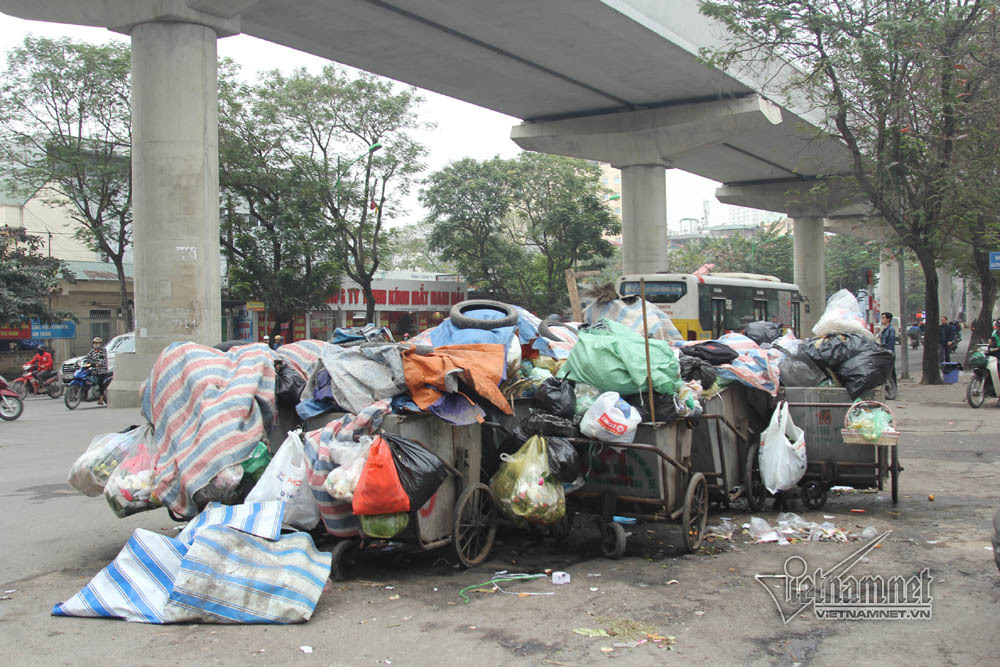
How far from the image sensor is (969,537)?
6.30 m

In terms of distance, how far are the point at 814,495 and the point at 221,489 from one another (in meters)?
5.11

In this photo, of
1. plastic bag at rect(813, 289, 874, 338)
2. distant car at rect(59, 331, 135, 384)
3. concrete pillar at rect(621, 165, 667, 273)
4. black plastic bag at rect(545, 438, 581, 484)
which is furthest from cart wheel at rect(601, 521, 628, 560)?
concrete pillar at rect(621, 165, 667, 273)

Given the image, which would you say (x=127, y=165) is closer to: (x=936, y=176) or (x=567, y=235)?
(x=567, y=235)

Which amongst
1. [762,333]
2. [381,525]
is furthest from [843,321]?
[381,525]

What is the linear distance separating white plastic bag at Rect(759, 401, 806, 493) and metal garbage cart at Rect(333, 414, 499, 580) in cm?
259

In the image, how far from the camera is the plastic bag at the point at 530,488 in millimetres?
5434

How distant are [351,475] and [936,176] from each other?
15393 millimetres

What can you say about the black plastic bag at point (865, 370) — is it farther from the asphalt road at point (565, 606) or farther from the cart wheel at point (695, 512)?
the cart wheel at point (695, 512)

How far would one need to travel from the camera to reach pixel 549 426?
18.4 ft

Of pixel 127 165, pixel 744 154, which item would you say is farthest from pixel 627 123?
pixel 127 165

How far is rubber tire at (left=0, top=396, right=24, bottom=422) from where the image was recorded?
49.6 ft

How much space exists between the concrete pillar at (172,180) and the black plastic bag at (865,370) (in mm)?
12042

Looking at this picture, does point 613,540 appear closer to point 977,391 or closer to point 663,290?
point 977,391

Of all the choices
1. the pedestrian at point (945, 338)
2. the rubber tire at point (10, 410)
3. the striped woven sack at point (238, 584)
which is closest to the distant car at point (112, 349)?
the rubber tire at point (10, 410)
